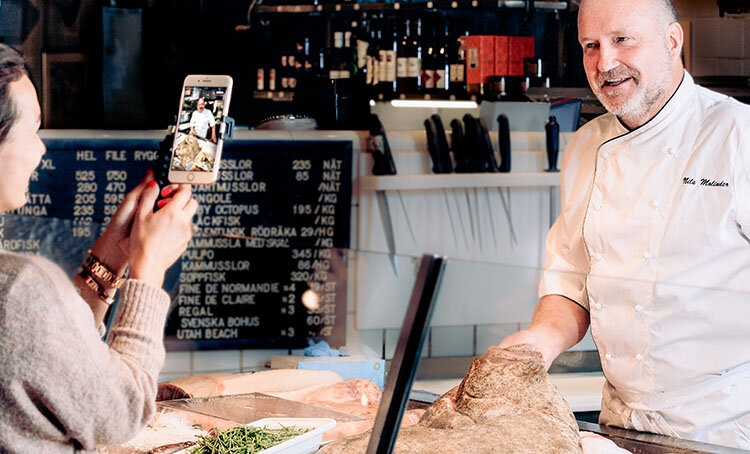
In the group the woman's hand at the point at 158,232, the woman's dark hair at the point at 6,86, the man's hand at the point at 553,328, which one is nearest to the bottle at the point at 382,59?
the man's hand at the point at 553,328

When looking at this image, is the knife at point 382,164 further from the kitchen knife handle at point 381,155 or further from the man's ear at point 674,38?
the man's ear at point 674,38

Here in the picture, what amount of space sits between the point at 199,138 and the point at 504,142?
267cm

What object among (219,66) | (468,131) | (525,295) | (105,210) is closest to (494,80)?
(468,131)

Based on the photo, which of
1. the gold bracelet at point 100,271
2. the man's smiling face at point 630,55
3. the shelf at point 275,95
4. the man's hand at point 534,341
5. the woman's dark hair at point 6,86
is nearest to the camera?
the woman's dark hair at point 6,86

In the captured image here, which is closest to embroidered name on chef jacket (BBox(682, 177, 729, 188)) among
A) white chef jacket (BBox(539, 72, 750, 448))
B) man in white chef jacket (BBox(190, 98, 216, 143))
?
white chef jacket (BBox(539, 72, 750, 448))

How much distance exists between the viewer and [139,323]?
1.20 metres

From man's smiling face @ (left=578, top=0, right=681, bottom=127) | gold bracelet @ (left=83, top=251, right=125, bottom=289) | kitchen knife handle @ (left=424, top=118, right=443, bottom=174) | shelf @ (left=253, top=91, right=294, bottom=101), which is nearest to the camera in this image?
gold bracelet @ (left=83, top=251, right=125, bottom=289)

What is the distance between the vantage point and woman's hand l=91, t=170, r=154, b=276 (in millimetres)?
1406

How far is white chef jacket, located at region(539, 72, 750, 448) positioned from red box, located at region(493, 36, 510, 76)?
6.94ft

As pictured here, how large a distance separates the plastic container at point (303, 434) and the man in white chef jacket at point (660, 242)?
442 millimetres

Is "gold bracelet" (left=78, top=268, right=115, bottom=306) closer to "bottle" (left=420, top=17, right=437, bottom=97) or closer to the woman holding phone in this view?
the woman holding phone

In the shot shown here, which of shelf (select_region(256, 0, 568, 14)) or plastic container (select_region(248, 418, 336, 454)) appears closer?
plastic container (select_region(248, 418, 336, 454))

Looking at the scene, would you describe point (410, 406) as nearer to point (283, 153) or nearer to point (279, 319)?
point (279, 319)

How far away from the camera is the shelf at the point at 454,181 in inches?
152
